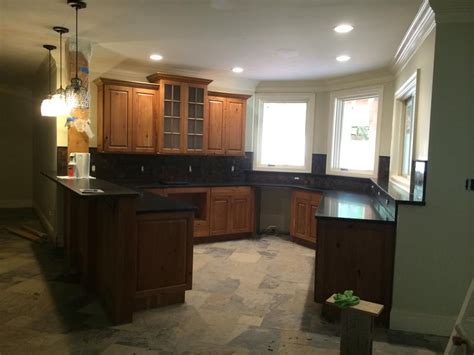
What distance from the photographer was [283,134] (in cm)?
628

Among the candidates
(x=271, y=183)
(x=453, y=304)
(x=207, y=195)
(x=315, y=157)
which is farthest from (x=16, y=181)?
(x=453, y=304)

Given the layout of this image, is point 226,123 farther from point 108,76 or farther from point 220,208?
point 108,76

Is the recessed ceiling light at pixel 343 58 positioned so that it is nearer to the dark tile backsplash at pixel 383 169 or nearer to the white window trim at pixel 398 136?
the white window trim at pixel 398 136

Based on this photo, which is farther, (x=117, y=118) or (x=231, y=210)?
(x=231, y=210)

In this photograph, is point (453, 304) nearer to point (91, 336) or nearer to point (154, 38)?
point (91, 336)

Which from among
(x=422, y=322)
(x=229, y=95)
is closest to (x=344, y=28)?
(x=422, y=322)

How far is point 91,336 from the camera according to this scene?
275 centimetres

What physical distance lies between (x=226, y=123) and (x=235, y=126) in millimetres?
162

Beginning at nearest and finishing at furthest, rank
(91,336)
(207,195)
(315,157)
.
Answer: (91,336) < (207,195) < (315,157)

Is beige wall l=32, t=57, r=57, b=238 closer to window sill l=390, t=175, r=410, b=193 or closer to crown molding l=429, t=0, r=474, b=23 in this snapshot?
window sill l=390, t=175, r=410, b=193

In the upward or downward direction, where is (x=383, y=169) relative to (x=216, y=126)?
downward

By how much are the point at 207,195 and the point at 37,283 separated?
8.04ft

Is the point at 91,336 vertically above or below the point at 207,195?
below

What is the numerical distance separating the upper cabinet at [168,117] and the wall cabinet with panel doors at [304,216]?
1.16 metres
